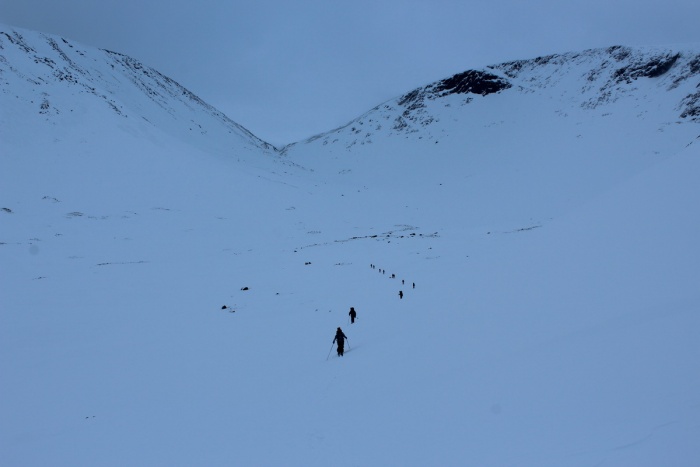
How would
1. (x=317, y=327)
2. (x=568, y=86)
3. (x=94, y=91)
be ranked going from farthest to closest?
(x=568, y=86) < (x=94, y=91) < (x=317, y=327)

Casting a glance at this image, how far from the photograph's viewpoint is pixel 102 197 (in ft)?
141

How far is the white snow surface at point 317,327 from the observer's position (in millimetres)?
6656

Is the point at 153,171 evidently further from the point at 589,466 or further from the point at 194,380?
the point at 589,466

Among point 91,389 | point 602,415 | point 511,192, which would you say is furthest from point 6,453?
point 511,192

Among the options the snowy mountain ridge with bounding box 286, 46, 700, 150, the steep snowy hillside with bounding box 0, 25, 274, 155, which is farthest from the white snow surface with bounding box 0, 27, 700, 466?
the snowy mountain ridge with bounding box 286, 46, 700, 150

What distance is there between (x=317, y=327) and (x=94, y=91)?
225 feet

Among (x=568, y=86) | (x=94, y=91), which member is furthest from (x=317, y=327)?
(x=568, y=86)

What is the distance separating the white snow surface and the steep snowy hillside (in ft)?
4.28

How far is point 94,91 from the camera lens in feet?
212

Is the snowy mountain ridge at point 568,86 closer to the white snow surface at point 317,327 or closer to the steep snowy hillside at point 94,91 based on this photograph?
the steep snowy hillside at point 94,91

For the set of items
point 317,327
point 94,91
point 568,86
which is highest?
point 568,86

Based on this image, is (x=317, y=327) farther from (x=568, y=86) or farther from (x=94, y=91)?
(x=568, y=86)

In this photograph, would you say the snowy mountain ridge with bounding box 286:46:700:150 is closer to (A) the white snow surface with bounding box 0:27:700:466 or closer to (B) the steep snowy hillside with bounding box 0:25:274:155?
(B) the steep snowy hillside with bounding box 0:25:274:155

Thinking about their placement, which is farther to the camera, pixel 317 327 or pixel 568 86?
pixel 568 86
